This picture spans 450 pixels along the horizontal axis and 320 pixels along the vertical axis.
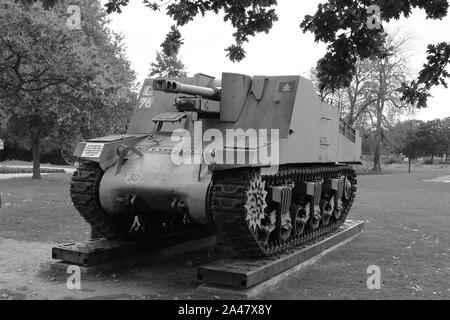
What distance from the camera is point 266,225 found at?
23.7 feet

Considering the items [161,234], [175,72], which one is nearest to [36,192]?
[161,234]

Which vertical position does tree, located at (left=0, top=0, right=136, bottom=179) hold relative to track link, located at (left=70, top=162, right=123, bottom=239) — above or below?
above

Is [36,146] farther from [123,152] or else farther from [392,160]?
[392,160]

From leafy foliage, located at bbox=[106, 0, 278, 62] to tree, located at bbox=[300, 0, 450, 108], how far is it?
1093 millimetres

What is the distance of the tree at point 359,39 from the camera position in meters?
5.37

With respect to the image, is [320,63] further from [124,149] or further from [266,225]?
[124,149]

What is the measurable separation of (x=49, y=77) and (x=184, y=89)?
11367mm

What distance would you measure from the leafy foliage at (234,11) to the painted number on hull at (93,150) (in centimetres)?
184

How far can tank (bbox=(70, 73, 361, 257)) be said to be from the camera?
654 cm

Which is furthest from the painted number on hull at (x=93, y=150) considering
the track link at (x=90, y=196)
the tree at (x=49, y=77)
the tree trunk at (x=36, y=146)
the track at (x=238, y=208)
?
the tree trunk at (x=36, y=146)

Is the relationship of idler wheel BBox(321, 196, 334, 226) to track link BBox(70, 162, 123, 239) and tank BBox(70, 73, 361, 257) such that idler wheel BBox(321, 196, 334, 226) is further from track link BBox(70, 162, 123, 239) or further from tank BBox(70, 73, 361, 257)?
track link BBox(70, 162, 123, 239)

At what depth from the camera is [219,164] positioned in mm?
6387

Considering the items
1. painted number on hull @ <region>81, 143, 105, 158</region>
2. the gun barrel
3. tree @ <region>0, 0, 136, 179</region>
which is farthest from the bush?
painted number on hull @ <region>81, 143, 105, 158</region>

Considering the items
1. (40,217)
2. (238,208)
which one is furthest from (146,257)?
(40,217)
